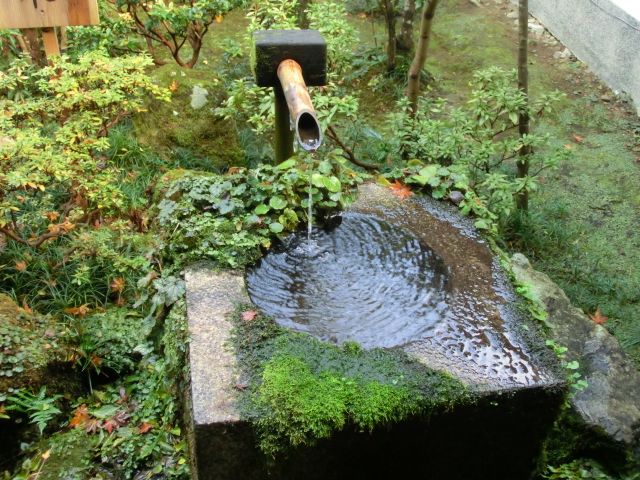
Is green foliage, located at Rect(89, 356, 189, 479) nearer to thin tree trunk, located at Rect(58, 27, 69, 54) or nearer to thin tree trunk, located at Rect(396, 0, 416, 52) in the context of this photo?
thin tree trunk, located at Rect(58, 27, 69, 54)

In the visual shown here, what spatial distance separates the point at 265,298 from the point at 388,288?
684mm

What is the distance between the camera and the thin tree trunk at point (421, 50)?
5.18 m

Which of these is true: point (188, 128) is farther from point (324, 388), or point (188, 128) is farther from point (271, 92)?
point (324, 388)

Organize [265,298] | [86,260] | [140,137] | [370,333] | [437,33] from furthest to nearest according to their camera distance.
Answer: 1. [437,33]
2. [140,137]
3. [86,260]
4. [265,298]
5. [370,333]

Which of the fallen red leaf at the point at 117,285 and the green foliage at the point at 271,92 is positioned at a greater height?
the green foliage at the point at 271,92

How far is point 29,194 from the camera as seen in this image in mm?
4859

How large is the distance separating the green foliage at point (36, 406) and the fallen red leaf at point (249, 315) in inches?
50.8

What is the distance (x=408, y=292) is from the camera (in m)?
3.28

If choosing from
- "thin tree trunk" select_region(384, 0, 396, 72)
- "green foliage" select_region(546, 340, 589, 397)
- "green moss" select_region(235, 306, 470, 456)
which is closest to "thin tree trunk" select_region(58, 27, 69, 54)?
"thin tree trunk" select_region(384, 0, 396, 72)

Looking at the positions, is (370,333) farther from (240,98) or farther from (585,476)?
(240,98)

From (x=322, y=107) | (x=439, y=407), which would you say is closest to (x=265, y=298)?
(x=439, y=407)

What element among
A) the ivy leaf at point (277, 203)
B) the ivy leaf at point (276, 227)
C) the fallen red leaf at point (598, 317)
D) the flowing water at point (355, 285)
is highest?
the ivy leaf at point (277, 203)

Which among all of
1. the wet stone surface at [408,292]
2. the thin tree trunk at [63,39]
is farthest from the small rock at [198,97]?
the wet stone surface at [408,292]

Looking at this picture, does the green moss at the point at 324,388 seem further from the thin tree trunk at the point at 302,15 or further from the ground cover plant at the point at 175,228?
the thin tree trunk at the point at 302,15
